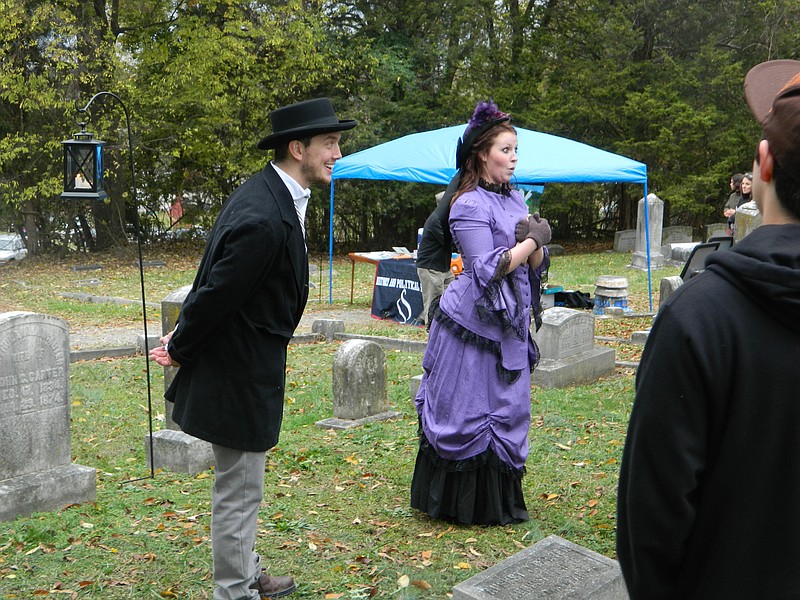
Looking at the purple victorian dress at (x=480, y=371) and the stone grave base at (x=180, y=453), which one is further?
the stone grave base at (x=180, y=453)

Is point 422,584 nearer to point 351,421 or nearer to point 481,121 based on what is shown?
point 481,121

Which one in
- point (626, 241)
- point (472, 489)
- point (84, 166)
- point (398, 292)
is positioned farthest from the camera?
point (626, 241)

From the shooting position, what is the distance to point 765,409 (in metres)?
1.70

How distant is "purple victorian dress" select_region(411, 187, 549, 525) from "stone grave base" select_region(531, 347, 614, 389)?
12.9 feet

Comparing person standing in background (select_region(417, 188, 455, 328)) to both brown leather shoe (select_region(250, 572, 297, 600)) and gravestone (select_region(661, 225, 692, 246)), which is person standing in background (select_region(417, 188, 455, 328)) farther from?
gravestone (select_region(661, 225, 692, 246))

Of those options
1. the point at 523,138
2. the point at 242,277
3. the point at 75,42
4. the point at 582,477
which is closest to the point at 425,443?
the point at 582,477

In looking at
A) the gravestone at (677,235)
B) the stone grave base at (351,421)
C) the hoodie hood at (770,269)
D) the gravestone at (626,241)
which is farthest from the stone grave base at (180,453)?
the gravestone at (677,235)

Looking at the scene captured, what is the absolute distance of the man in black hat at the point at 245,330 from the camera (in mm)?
3402

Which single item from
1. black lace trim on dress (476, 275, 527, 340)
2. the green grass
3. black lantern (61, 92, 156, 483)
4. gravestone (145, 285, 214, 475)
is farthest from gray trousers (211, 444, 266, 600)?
black lantern (61, 92, 156, 483)

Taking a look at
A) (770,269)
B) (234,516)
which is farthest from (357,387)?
(770,269)

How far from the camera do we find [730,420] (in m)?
1.72

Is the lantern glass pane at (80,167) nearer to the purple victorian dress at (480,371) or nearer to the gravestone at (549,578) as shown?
the purple victorian dress at (480,371)

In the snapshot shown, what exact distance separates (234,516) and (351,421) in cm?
380

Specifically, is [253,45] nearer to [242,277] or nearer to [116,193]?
[116,193]
